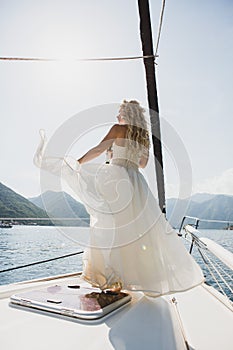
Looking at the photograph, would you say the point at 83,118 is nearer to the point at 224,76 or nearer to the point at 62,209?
the point at 62,209

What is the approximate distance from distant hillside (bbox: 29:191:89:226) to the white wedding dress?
0.13 meters

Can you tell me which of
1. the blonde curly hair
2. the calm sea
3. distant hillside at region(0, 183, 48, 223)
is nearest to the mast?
the calm sea

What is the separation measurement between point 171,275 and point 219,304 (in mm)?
265

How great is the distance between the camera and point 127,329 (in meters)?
1.02

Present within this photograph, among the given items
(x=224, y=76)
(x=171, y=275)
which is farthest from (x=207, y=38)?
(x=171, y=275)

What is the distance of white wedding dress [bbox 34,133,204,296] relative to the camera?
138 centimetres

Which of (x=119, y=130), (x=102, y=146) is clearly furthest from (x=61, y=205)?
(x=119, y=130)

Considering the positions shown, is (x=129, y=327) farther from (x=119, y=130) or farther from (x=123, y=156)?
(x=119, y=130)

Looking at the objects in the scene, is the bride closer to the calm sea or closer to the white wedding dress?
the white wedding dress

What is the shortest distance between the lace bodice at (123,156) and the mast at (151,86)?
105cm

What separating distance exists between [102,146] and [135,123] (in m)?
0.25

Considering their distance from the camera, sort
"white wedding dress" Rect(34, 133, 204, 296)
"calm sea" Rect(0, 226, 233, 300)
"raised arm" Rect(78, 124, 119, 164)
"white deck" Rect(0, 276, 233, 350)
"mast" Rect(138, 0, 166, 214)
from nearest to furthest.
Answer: "white deck" Rect(0, 276, 233, 350) < "white wedding dress" Rect(34, 133, 204, 296) < "raised arm" Rect(78, 124, 119, 164) < "calm sea" Rect(0, 226, 233, 300) < "mast" Rect(138, 0, 166, 214)

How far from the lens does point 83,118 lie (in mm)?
2092

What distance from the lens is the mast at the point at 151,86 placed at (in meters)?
2.24
